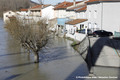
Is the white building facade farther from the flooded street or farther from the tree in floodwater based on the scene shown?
the tree in floodwater

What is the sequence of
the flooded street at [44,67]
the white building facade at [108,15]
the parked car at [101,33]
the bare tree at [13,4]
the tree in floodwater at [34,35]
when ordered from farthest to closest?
1. the bare tree at [13,4]
2. the white building facade at [108,15]
3. the parked car at [101,33]
4. the tree in floodwater at [34,35]
5. the flooded street at [44,67]

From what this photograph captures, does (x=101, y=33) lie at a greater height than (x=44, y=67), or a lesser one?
greater

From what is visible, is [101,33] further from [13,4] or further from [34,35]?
[13,4]

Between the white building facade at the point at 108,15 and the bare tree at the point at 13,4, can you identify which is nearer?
the white building facade at the point at 108,15

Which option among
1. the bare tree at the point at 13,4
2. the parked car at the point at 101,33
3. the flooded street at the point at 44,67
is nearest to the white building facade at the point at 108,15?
the parked car at the point at 101,33

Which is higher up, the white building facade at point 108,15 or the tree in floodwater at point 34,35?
the white building facade at point 108,15

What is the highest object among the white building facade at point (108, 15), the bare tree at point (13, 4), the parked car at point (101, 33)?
the bare tree at point (13, 4)

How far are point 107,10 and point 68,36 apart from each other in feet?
31.9

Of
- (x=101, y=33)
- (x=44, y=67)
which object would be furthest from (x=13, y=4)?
(x=44, y=67)

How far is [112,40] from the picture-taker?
72.7 feet

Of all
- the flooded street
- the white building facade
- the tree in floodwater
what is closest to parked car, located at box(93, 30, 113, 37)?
the white building facade

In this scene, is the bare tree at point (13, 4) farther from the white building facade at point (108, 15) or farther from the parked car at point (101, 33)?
the parked car at point (101, 33)

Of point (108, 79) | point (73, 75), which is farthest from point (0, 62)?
point (108, 79)

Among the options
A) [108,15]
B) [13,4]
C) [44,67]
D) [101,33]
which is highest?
[13,4]
